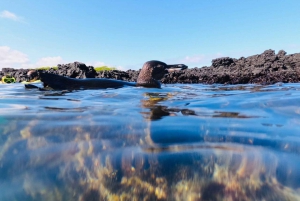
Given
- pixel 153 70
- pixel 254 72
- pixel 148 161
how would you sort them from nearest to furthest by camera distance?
pixel 148 161
pixel 153 70
pixel 254 72

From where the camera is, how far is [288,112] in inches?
107

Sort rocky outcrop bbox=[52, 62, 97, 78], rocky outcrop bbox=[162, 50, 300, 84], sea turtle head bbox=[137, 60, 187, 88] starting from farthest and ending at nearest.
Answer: rocky outcrop bbox=[52, 62, 97, 78] → rocky outcrop bbox=[162, 50, 300, 84] → sea turtle head bbox=[137, 60, 187, 88]

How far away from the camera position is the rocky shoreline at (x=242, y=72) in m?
12.5

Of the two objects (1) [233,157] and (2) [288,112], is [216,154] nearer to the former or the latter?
(1) [233,157]

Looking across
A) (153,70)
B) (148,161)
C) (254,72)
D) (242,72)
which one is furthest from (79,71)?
(148,161)

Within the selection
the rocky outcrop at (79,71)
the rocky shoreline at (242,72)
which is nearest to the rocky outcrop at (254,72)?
the rocky shoreline at (242,72)

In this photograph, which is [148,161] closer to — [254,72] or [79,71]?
[254,72]

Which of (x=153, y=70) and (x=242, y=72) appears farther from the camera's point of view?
(x=242, y=72)

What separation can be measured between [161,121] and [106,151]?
821 millimetres

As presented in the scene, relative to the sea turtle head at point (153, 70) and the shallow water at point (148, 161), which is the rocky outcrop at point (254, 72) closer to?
Answer: the sea turtle head at point (153, 70)

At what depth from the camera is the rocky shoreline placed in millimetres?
12500

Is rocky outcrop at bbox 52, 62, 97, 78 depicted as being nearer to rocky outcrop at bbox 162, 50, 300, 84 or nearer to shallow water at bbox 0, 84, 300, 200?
rocky outcrop at bbox 162, 50, 300, 84

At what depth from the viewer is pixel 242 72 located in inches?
595

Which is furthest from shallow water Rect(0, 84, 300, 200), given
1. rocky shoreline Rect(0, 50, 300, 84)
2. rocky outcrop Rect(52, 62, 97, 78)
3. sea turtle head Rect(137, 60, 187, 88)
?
Answer: rocky outcrop Rect(52, 62, 97, 78)
